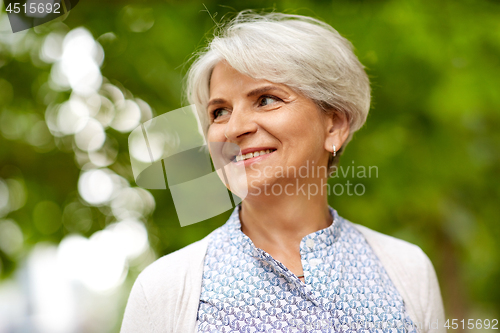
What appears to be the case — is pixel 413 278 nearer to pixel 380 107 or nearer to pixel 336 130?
pixel 336 130

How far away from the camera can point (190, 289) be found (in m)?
1.54

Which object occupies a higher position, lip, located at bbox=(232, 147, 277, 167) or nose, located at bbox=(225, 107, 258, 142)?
nose, located at bbox=(225, 107, 258, 142)

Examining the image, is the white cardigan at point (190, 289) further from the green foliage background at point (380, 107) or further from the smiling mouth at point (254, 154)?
the green foliage background at point (380, 107)

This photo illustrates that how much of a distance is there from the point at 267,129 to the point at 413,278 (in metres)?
0.89

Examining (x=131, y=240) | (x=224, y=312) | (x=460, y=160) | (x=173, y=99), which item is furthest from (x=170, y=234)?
(x=460, y=160)

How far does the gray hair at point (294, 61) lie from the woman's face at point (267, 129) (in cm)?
5

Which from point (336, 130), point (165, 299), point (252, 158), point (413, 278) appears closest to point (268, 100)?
point (252, 158)

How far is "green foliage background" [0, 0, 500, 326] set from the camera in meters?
2.40

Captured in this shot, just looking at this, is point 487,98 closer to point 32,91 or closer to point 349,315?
point 349,315

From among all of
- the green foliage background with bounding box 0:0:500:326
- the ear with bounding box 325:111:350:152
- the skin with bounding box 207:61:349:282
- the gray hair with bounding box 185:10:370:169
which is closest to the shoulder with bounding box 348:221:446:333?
the skin with bounding box 207:61:349:282

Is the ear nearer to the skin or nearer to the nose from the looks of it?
the skin

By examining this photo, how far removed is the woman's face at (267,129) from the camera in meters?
1.58

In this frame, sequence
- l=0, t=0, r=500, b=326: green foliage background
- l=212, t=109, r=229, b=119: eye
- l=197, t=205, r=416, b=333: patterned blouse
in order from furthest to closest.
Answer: l=0, t=0, r=500, b=326: green foliage background < l=212, t=109, r=229, b=119: eye < l=197, t=205, r=416, b=333: patterned blouse

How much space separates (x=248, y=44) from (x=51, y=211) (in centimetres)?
195
